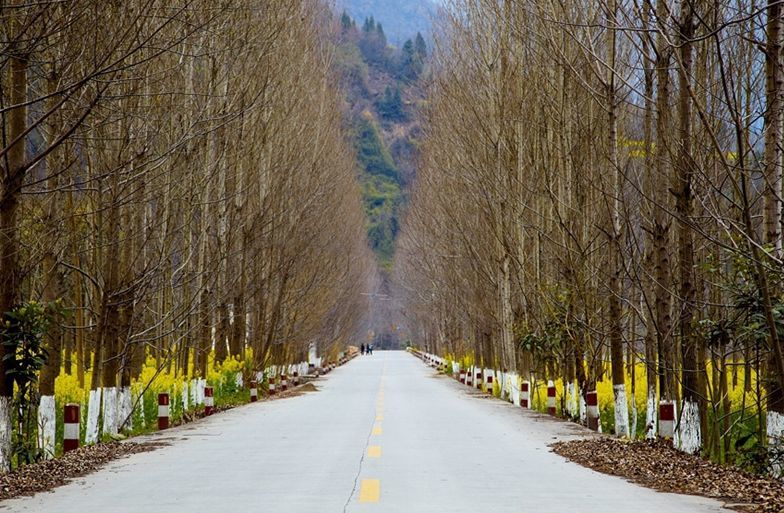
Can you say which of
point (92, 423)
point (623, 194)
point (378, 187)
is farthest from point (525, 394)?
point (378, 187)

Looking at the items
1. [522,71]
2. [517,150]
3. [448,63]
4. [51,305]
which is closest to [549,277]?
[517,150]

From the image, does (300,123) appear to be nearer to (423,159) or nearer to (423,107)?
(423,107)

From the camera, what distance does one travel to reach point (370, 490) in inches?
362

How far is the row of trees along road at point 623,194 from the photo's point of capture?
10406 mm

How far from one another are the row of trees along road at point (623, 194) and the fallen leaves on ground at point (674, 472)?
1.97 ft

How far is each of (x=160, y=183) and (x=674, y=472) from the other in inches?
423

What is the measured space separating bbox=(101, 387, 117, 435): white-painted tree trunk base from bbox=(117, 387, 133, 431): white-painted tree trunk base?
2.42ft

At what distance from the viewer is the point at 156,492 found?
935 cm

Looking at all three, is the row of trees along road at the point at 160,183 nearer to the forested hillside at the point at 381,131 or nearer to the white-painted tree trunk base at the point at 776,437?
the white-painted tree trunk base at the point at 776,437

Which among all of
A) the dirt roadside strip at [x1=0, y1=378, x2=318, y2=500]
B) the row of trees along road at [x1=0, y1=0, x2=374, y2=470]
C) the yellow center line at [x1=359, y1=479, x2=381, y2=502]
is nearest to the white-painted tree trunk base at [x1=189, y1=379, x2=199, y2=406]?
the row of trees along road at [x1=0, y1=0, x2=374, y2=470]

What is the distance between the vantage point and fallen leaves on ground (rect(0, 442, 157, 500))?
9.90 meters

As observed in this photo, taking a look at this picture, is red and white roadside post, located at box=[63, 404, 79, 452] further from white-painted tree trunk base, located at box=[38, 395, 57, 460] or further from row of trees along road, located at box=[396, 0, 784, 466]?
row of trees along road, located at box=[396, 0, 784, 466]

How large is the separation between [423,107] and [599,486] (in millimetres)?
29241

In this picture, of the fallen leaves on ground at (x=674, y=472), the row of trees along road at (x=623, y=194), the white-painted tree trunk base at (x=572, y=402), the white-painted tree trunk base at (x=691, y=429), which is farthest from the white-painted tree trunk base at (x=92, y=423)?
the white-painted tree trunk base at (x=572, y=402)
